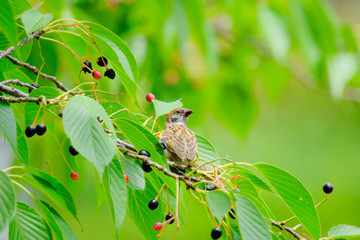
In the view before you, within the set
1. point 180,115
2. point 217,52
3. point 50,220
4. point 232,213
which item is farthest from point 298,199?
point 217,52

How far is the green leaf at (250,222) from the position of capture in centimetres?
166

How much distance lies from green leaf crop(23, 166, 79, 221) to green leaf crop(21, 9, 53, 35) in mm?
464

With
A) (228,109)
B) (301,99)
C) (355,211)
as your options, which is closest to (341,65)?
(228,109)

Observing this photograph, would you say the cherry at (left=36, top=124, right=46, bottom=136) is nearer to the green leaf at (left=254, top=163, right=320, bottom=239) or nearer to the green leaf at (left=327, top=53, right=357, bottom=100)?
the green leaf at (left=254, top=163, right=320, bottom=239)

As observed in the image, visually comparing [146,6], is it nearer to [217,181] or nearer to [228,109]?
[228,109]

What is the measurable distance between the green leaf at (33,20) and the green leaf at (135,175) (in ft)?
1.83

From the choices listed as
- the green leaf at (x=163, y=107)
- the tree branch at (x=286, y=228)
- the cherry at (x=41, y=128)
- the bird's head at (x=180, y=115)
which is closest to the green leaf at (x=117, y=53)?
the green leaf at (x=163, y=107)

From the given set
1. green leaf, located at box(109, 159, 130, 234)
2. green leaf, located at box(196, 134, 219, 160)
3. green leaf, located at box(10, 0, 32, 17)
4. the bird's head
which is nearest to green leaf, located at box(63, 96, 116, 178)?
green leaf, located at box(109, 159, 130, 234)

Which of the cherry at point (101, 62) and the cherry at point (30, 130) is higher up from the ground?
the cherry at point (101, 62)

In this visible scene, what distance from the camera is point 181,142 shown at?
249 centimetres

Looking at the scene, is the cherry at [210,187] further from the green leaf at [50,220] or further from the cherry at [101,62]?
the cherry at [101,62]

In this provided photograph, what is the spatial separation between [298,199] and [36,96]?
0.98 m

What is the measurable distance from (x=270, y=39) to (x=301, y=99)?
29.3 feet

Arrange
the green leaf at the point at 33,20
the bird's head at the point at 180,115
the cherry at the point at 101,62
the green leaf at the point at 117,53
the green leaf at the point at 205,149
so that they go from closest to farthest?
the green leaf at the point at 33,20
the green leaf at the point at 117,53
the cherry at the point at 101,62
the green leaf at the point at 205,149
the bird's head at the point at 180,115
